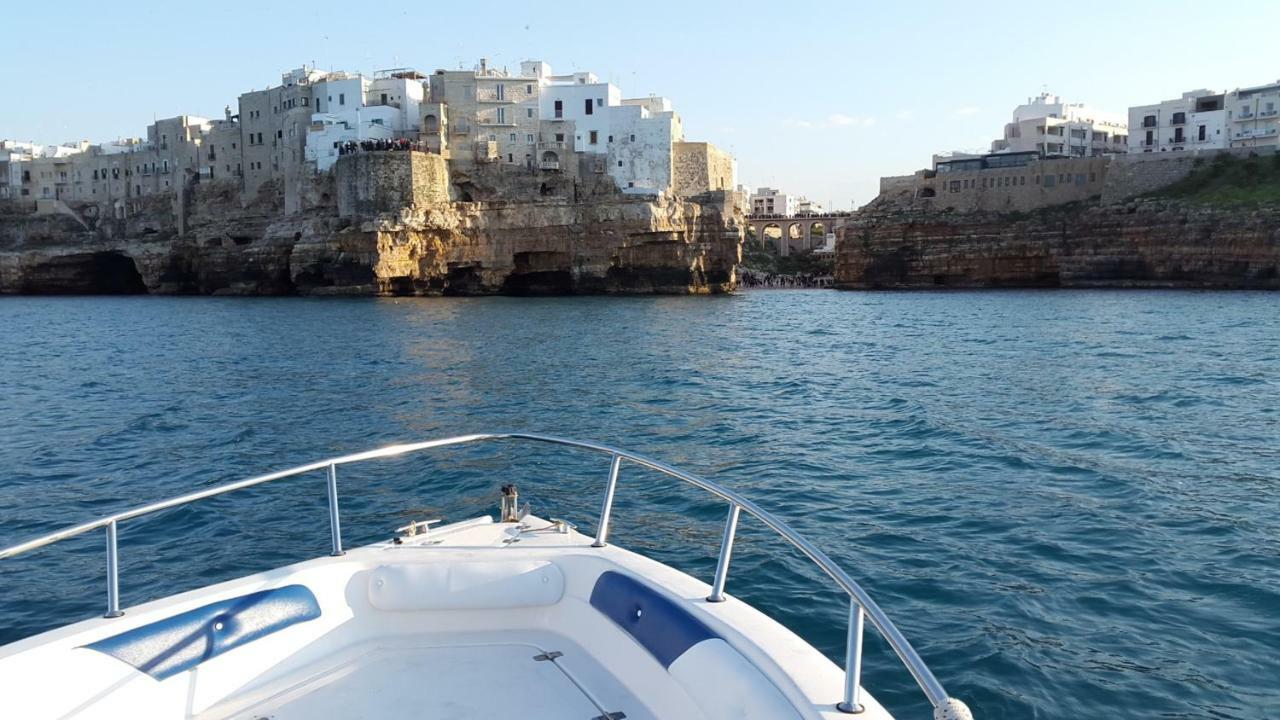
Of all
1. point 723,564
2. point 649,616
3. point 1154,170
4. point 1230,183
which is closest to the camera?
point 723,564

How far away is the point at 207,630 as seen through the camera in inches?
169

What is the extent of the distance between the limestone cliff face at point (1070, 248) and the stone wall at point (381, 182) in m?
32.2

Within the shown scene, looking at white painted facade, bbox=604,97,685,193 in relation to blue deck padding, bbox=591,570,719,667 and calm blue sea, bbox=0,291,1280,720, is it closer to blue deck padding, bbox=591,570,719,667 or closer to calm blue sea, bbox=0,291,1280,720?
calm blue sea, bbox=0,291,1280,720

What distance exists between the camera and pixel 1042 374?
22.2m

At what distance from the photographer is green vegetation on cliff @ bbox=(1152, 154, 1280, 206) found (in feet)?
188

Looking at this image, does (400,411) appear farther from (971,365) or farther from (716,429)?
(971,365)

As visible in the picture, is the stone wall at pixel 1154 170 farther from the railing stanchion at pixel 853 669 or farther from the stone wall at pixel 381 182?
the railing stanchion at pixel 853 669

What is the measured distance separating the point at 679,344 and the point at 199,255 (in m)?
47.7

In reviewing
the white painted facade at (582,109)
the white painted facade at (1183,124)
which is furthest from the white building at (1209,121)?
the white painted facade at (582,109)

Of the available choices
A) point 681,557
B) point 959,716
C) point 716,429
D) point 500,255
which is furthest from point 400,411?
point 500,255

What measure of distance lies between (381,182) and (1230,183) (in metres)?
53.3

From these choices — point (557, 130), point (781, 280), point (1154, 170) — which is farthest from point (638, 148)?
point (1154, 170)

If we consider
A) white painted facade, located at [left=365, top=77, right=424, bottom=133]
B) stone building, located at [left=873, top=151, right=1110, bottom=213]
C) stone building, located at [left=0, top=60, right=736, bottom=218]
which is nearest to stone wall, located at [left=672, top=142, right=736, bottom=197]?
stone building, located at [left=0, top=60, right=736, bottom=218]

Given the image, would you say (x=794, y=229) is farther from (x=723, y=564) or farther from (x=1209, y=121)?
(x=723, y=564)
